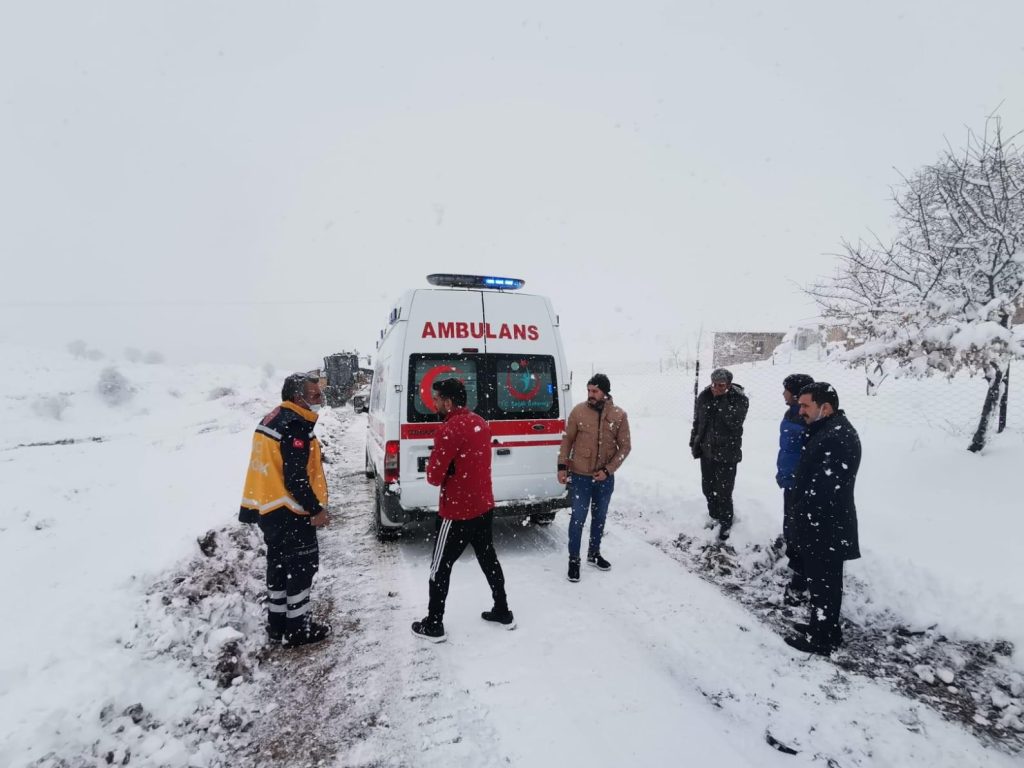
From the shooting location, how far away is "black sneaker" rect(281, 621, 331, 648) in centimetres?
357

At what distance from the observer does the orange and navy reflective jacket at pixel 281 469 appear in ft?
11.1

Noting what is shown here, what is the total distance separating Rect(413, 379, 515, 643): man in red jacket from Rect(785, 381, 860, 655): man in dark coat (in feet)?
8.10

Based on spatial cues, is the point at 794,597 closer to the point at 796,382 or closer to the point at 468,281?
the point at 796,382

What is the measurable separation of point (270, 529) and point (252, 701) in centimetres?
107

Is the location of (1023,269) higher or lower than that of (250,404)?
higher

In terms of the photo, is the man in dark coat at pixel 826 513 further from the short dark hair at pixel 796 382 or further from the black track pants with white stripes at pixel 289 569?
the black track pants with white stripes at pixel 289 569

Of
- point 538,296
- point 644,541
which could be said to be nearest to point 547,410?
point 538,296

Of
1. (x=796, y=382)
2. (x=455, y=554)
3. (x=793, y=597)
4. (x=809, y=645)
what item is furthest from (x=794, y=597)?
(x=455, y=554)

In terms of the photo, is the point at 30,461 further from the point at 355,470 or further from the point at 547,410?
the point at 547,410

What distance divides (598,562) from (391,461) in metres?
2.41

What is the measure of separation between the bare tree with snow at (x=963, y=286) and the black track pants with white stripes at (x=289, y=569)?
6.53 meters

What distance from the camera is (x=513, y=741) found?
258 centimetres

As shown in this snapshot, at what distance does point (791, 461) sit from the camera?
451 cm

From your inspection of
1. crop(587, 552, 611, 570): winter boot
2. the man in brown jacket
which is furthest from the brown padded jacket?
crop(587, 552, 611, 570): winter boot
